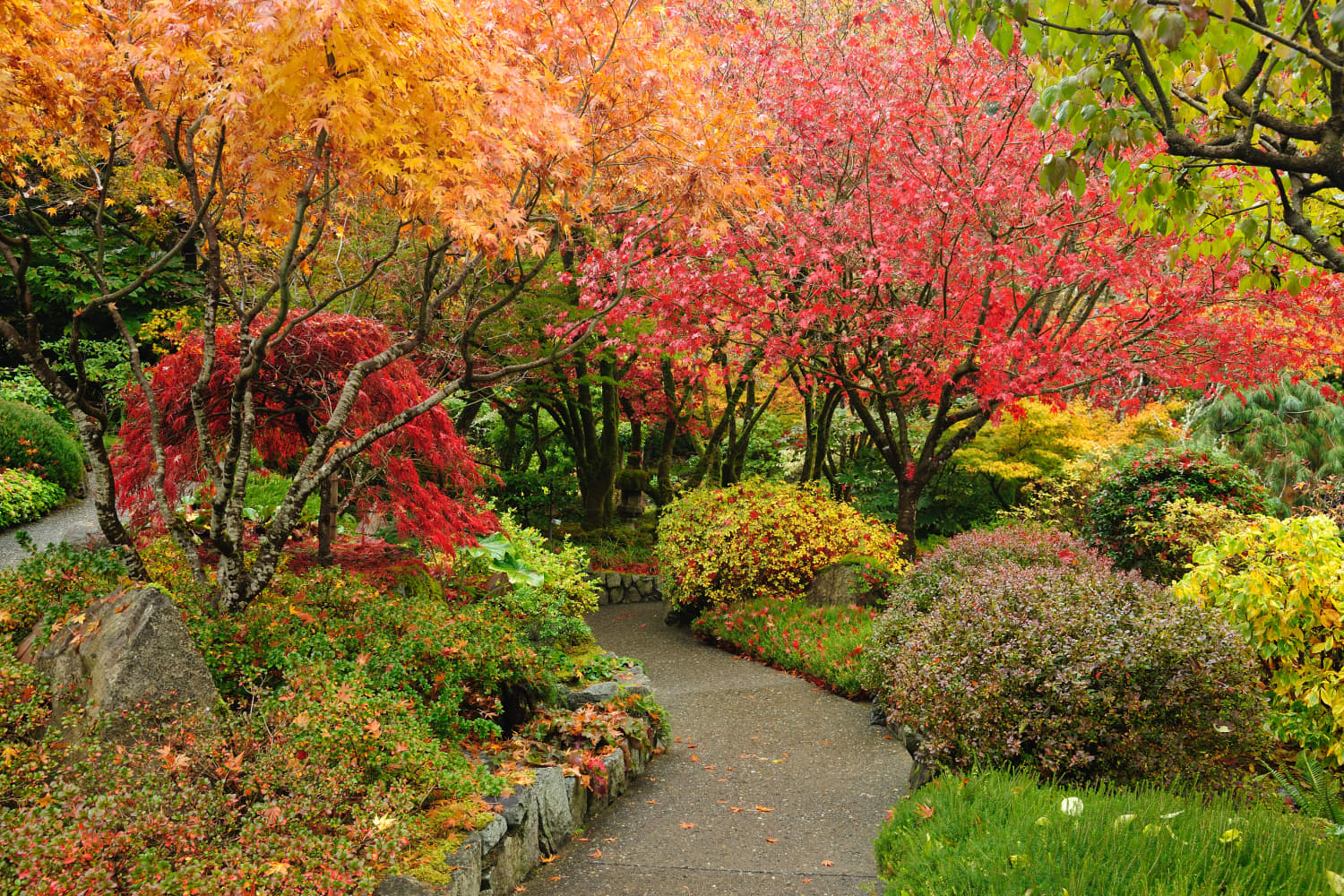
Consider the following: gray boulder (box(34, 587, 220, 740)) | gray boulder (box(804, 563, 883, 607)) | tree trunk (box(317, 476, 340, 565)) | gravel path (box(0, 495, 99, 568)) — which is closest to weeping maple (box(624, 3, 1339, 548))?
gray boulder (box(804, 563, 883, 607))

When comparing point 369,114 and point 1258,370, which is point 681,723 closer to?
point 369,114

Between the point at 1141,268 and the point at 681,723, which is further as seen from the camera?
the point at 1141,268

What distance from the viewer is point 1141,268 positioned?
28.1 feet

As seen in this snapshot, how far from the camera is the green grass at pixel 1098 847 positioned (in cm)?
293

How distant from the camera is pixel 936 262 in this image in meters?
9.38

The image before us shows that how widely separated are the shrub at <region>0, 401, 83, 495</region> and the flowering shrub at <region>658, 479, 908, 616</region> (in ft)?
26.6

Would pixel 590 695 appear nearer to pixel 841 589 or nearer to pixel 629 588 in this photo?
pixel 841 589

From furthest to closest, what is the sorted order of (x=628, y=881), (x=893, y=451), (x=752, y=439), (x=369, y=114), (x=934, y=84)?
(x=752, y=439), (x=893, y=451), (x=934, y=84), (x=628, y=881), (x=369, y=114)

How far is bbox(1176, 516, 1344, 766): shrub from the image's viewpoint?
4434 mm

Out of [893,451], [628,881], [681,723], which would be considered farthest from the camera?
[893,451]

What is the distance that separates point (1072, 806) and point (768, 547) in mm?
6130

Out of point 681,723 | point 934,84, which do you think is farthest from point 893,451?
point 681,723

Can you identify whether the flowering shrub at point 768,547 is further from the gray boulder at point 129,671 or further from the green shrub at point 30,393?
the green shrub at point 30,393

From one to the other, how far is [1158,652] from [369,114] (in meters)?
4.64
